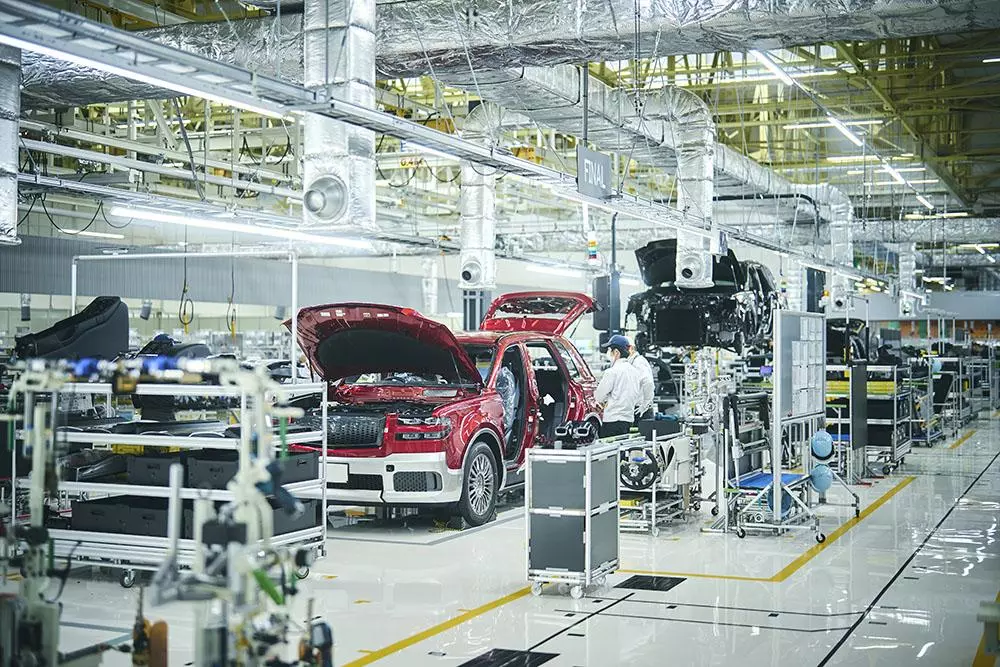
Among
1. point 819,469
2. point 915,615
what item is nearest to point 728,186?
point 819,469

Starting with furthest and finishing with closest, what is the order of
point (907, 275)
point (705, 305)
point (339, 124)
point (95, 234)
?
point (907, 275) → point (95, 234) → point (705, 305) → point (339, 124)

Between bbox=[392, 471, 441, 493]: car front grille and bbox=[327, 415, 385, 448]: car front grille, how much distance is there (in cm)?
29

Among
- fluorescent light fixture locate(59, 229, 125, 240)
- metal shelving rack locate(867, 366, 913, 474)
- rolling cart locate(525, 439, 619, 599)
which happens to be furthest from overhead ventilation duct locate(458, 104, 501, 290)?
rolling cart locate(525, 439, 619, 599)

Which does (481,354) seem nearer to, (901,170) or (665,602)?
(665,602)

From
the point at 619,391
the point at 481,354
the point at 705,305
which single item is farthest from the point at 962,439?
the point at 481,354

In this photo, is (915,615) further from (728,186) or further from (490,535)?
(728,186)

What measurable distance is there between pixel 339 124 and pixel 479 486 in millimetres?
2997

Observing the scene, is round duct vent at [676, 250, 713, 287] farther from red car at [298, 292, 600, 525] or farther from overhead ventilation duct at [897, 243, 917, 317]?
overhead ventilation duct at [897, 243, 917, 317]

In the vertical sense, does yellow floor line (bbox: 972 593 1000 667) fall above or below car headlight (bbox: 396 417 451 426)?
below

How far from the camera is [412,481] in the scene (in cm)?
810

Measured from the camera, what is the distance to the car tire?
847cm

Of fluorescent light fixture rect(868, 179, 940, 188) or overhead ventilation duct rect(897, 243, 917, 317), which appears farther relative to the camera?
overhead ventilation duct rect(897, 243, 917, 317)

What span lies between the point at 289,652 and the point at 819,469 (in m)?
5.27

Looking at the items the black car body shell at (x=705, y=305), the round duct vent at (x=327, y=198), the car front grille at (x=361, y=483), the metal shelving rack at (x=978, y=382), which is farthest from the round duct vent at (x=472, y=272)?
the metal shelving rack at (x=978, y=382)
